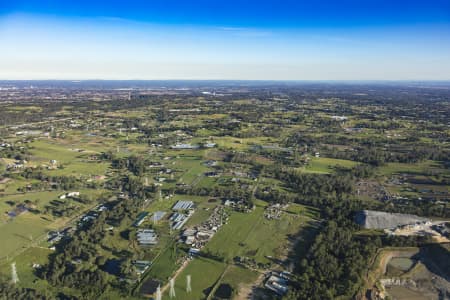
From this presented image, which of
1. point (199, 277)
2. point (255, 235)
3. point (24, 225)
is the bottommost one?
point (199, 277)

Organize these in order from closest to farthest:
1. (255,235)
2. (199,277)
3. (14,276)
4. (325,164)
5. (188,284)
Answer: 1. (188,284)
2. (14,276)
3. (199,277)
4. (255,235)
5. (325,164)

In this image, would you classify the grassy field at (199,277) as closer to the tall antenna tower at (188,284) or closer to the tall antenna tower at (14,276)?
the tall antenna tower at (188,284)

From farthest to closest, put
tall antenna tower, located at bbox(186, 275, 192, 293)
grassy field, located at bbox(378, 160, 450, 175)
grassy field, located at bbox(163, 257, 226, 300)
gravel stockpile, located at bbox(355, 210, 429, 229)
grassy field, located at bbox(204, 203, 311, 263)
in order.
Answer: grassy field, located at bbox(378, 160, 450, 175) < gravel stockpile, located at bbox(355, 210, 429, 229) < grassy field, located at bbox(204, 203, 311, 263) < tall antenna tower, located at bbox(186, 275, 192, 293) < grassy field, located at bbox(163, 257, 226, 300)

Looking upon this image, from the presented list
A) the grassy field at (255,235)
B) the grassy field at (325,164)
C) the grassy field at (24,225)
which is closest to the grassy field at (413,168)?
the grassy field at (325,164)

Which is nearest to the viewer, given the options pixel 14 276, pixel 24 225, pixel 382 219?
pixel 14 276

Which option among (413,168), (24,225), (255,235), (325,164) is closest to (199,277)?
(255,235)

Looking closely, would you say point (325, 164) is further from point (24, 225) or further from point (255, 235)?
point (24, 225)

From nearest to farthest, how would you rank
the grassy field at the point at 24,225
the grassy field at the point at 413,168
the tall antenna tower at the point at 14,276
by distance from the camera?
1. the tall antenna tower at the point at 14,276
2. the grassy field at the point at 24,225
3. the grassy field at the point at 413,168

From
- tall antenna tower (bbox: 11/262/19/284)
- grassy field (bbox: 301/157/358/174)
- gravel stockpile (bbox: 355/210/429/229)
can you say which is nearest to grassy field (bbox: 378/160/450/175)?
grassy field (bbox: 301/157/358/174)

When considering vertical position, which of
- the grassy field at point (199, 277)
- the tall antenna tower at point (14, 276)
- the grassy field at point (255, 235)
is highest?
the tall antenna tower at point (14, 276)

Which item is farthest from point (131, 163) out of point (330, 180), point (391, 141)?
point (391, 141)

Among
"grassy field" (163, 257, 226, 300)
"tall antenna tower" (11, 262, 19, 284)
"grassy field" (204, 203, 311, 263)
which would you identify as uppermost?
"tall antenna tower" (11, 262, 19, 284)

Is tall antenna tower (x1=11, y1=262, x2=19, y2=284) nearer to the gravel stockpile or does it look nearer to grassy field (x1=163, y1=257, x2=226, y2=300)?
grassy field (x1=163, y1=257, x2=226, y2=300)

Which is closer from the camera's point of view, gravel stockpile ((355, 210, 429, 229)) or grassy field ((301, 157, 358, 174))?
gravel stockpile ((355, 210, 429, 229))
